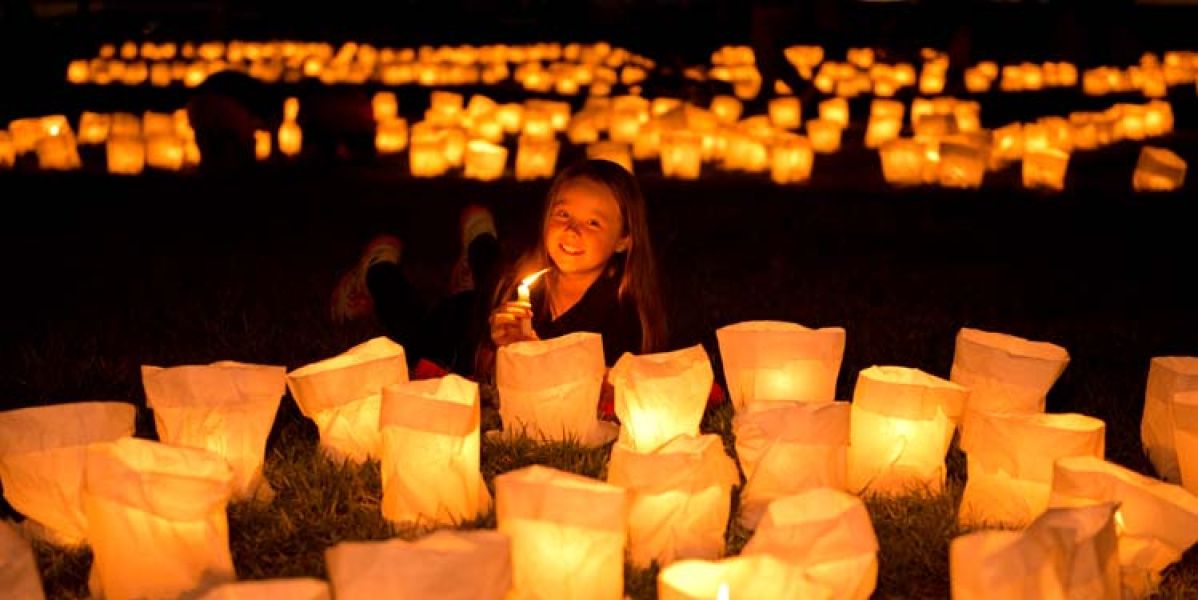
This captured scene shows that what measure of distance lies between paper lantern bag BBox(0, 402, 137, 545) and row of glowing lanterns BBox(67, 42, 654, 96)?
9574 millimetres

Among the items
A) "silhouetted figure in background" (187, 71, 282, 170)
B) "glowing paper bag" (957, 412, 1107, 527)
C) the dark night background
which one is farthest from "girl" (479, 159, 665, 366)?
"silhouetted figure in background" (187, 71, 282, 170)

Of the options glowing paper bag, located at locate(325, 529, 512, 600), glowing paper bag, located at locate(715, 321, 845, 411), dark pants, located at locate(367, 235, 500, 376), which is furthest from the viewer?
dark pants, located at locate(367, 235, 500, 376)

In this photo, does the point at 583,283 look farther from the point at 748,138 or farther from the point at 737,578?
the point at 748,138

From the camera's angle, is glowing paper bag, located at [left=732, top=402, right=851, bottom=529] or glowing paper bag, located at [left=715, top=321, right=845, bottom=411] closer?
glowing paper bag, located at [left=732, top=402, right=851, bottom=529]

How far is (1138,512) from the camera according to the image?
8.70 feet

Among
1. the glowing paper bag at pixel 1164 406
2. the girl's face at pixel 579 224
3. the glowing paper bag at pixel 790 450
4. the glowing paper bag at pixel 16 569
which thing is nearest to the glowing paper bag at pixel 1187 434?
the glowing paper bag at pixel 1164 406

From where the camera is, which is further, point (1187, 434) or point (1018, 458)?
point (1187, 434)

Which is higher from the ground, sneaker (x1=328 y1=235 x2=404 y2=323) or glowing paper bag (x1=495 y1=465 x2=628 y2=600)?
sneaker (x1=328 y1=235 x2=404 y2=323)

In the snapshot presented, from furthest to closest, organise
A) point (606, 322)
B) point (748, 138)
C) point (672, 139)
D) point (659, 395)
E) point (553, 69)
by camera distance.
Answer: point (553, 69)
point (748, 138)
point (672, 139)
point (606, 322)
point (659, 395)

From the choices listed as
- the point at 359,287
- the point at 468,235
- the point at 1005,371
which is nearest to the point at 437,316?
the point at 359,287

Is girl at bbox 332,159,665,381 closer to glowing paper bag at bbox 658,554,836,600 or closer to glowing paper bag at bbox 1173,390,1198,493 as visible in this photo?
glowing paper bag at bbox 1173,390,1198,493

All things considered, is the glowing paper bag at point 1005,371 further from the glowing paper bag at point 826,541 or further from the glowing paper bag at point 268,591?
the glowing paper bag at point 268,591

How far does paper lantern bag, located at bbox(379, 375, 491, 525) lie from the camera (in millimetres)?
2750

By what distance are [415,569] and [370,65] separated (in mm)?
11975
